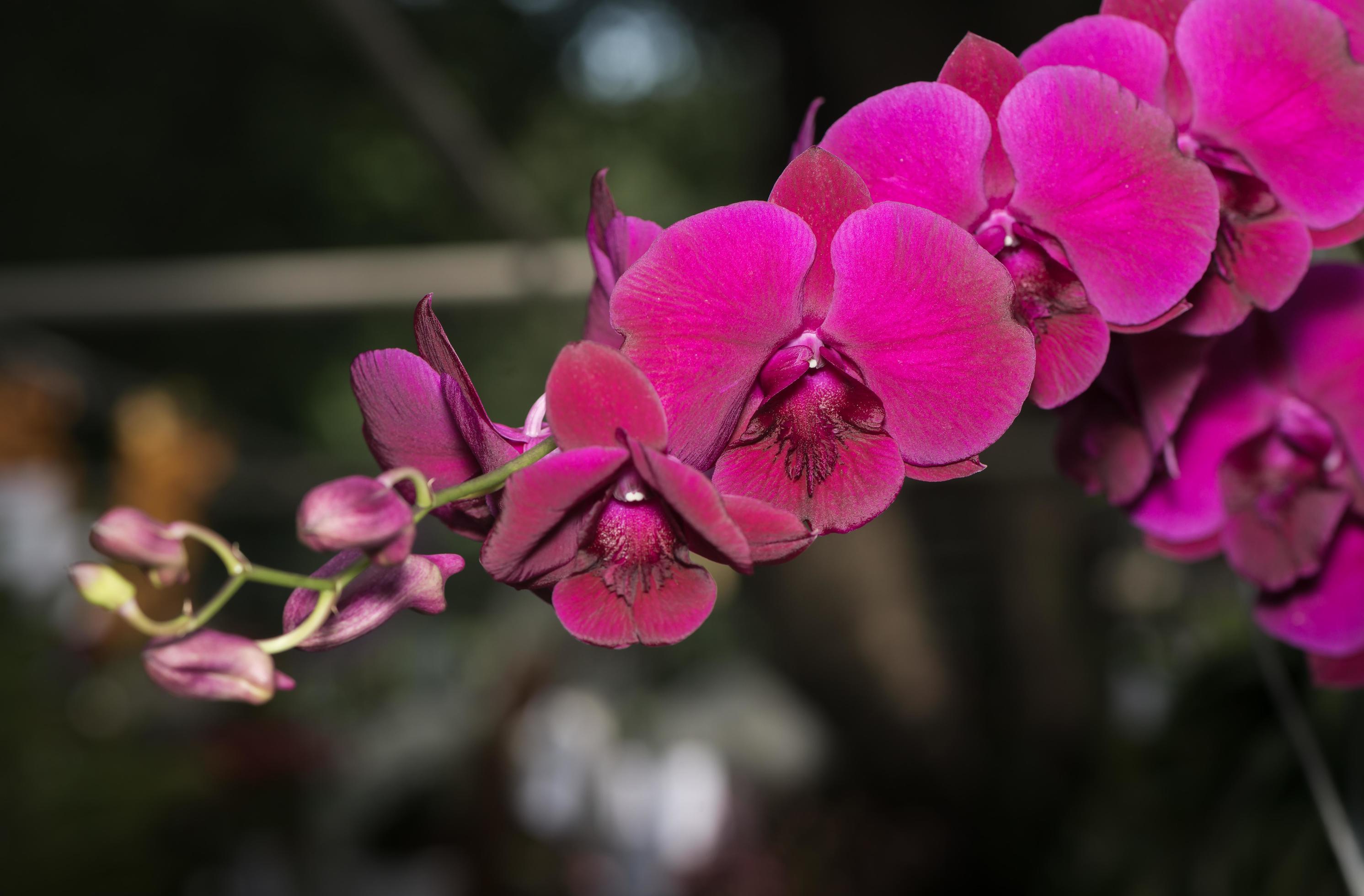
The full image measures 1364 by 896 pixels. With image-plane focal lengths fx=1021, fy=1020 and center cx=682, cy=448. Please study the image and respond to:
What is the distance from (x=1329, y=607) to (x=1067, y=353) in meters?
0.17

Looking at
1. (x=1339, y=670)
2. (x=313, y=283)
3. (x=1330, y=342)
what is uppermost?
(x=313, y=283)

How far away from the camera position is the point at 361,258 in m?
1.81

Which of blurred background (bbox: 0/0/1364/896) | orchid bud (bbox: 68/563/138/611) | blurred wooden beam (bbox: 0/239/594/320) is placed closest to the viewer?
orchid bud (bbox: 68/563/138/611)

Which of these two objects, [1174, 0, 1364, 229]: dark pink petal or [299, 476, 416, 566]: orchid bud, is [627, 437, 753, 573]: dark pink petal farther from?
[1174, 0, 1364, 229]: dark pink petal

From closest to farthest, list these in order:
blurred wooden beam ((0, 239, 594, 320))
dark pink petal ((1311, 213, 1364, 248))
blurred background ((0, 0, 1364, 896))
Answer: dark pink petal ((1311, 213, 1364, 248)), blurred background ((0, 0, 1364, 896)), blurred wooden beam ((0, 239, 594, 320))

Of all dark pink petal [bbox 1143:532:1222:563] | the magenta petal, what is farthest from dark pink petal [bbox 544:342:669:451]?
dark pink petal [bbox 1143:532:1222:563]

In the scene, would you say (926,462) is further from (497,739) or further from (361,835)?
(361,835)

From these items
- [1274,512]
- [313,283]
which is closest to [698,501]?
[1274,512]

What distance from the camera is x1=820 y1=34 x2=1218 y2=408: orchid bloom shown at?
0.24 metres

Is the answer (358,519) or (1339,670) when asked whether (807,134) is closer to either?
(358,519)

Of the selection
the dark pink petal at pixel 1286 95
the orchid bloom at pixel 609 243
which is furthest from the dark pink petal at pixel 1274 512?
the orchid bloom at pixel 609 243

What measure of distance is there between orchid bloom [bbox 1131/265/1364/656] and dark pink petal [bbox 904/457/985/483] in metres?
0.13

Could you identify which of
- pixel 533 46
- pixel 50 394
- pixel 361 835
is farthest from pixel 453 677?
pixel 533 46

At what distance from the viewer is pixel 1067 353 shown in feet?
0.85
